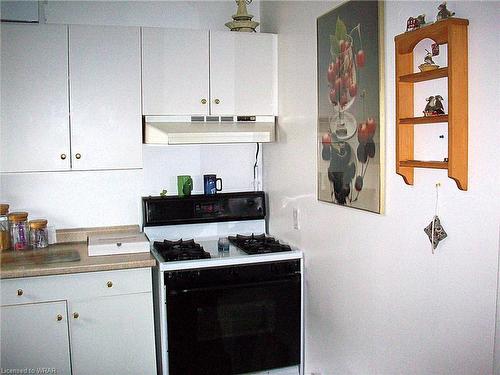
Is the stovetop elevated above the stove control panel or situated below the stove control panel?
below

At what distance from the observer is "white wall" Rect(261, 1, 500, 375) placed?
5.51 feet

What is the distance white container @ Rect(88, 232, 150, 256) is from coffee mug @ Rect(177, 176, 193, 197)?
16.4 inches

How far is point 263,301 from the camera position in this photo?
119 inches

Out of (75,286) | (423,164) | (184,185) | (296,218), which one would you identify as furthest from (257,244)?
(423,164)

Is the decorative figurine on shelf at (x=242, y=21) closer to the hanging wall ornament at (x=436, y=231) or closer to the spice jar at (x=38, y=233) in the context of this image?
the spice jar at (x=38, y=233)

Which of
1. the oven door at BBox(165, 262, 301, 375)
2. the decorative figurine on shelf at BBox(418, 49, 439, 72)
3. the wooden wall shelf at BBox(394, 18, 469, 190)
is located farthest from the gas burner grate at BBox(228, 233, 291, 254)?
the decorative figurine on shelf at BBox(418, 49, 439, 72)

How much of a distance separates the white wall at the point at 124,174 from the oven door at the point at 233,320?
0.81m

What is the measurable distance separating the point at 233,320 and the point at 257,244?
50 centimetres

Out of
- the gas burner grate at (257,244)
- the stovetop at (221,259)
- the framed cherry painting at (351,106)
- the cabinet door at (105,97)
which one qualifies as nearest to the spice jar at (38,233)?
the cabinet door at (105,97)

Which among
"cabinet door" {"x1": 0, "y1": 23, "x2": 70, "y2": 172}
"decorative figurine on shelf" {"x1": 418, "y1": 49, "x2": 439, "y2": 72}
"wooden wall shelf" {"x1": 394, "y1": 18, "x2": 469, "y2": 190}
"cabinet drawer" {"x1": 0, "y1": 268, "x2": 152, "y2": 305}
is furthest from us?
"cabinet door" {"x1": 0, "y1": 23, "x2": 70, "y2": 172}

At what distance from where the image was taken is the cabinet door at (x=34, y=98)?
291 centimetres

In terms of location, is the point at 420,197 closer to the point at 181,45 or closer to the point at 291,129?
the point at 291,129

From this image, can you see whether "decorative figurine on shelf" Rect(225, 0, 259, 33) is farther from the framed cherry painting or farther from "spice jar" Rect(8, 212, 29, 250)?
"spice jar" Rect(8, 212, 29, 250)

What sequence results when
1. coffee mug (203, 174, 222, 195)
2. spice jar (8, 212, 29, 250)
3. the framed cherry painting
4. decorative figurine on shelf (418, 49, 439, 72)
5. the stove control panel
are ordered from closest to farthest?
decorative figurine on shelf (418, 49, 439, 72) < the framed cherry painting < spice jar (8, 212, 29, 250) < the stove control panel < coffee mug (203, 174, 222, 195)
